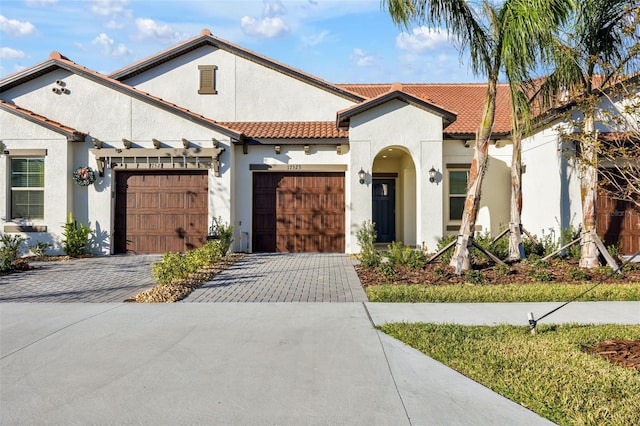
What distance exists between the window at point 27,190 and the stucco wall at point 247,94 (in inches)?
199

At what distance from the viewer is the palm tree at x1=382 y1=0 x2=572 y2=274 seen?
313 inches

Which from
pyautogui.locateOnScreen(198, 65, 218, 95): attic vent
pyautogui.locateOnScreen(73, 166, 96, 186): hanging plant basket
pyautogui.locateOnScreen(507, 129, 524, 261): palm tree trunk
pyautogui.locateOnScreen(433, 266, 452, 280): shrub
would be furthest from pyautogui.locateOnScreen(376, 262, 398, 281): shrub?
pyautogui.locateOnScreen(198, 65, 218, 95): attic vent

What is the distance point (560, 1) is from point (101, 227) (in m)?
13.5

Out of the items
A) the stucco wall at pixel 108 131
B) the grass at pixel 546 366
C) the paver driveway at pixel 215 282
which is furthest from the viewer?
the stucco wall at pixel 108 131

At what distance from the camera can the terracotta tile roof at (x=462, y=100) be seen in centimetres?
1480

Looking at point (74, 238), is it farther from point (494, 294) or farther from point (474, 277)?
point (494, 294)

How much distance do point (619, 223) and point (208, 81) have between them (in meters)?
14.3

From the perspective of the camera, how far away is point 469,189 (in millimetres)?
9352

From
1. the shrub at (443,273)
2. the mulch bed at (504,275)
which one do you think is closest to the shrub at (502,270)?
the mulch bed at (504,275)

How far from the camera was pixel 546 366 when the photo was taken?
165 inches

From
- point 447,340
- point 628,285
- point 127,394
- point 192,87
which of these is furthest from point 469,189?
point 192,87

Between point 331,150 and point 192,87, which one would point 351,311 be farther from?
point 192,87

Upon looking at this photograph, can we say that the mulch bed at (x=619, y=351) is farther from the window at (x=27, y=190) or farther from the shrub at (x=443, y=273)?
the window at (x=27, y=190)

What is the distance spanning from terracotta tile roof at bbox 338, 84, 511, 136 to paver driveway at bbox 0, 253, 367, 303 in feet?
22.2
